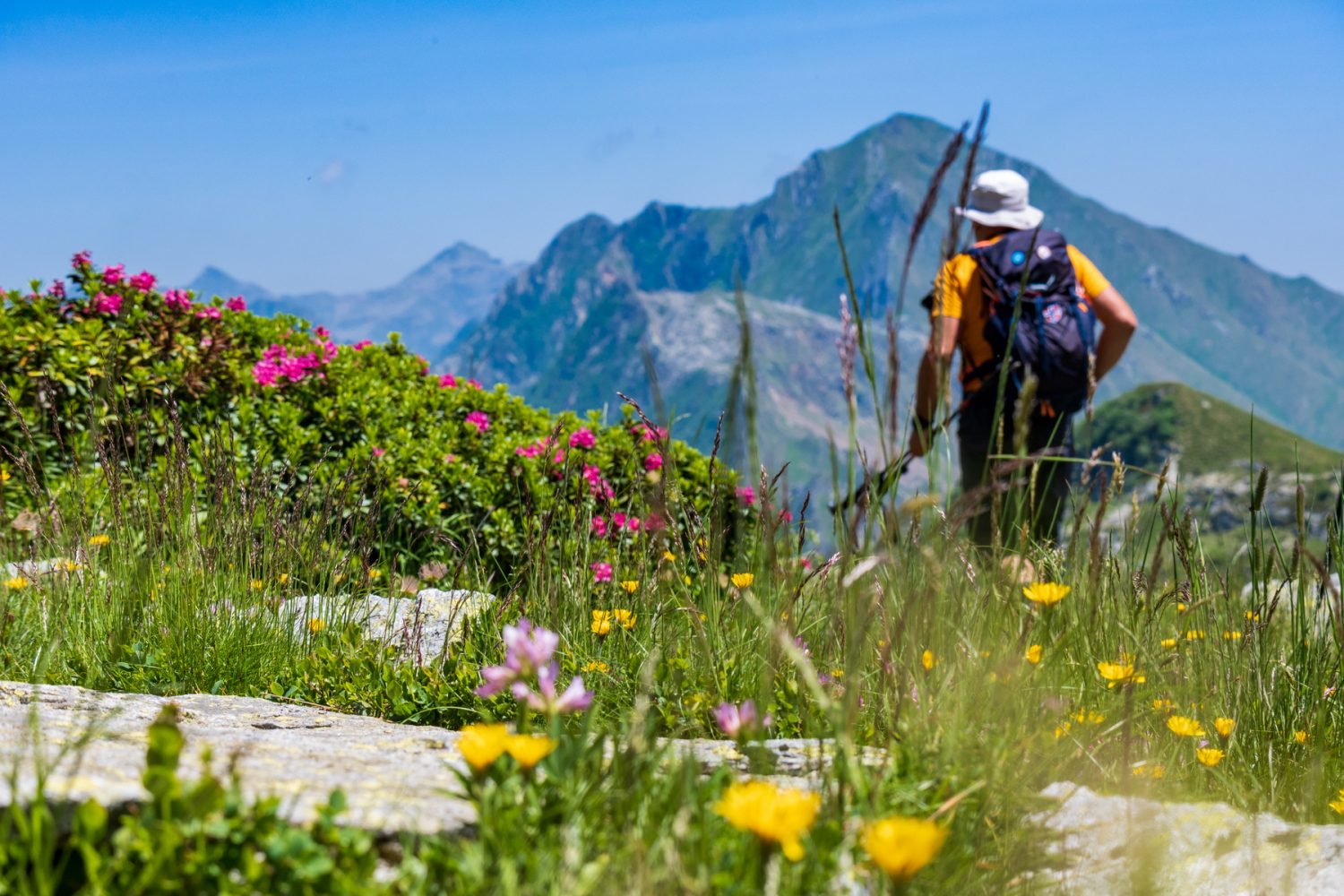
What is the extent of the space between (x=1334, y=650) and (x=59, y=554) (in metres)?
4.35

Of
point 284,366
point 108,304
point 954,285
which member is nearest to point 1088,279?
point 954,285

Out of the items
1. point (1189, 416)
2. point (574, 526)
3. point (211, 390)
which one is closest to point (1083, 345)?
point (574, 526)

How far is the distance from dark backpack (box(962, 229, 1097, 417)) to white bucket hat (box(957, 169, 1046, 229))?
4.5 inches

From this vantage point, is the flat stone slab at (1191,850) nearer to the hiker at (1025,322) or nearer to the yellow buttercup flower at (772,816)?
the yellow buttercup flower at (772,816)

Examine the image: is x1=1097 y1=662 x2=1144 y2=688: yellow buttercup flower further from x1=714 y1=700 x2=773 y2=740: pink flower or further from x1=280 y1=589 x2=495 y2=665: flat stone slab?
x1=280 y1=589 x2=495 y2=665: flat stone slab

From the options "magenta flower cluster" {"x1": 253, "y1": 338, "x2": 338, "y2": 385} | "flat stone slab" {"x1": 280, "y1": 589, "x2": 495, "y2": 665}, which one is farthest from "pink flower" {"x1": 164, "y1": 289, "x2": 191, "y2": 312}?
"flat stone slab" {"x1": 280, "y1": 589, "x2": 495, "y2": 665}

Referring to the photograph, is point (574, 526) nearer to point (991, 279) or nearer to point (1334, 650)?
point (1334, 650)

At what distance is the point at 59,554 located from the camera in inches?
147

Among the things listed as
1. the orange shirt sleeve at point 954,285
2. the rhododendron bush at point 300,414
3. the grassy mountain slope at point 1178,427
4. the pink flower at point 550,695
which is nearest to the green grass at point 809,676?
the pink flower at point 550,695

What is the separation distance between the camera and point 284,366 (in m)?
5.84

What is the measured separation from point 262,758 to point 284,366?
4609 millimetres

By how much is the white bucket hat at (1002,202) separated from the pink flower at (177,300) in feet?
15.6

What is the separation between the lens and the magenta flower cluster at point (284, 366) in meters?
5.74

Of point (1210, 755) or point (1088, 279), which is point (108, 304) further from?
point (1210, 755)
